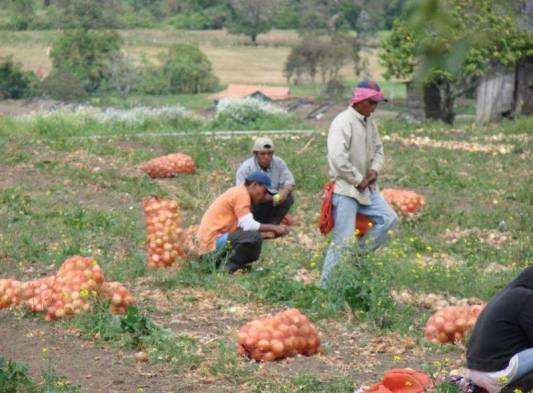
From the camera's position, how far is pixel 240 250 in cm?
1099

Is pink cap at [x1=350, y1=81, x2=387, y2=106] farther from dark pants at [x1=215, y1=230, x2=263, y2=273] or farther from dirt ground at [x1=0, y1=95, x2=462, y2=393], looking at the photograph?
dirt ground at [x1=0, y1=95, x2=462, y2=393]

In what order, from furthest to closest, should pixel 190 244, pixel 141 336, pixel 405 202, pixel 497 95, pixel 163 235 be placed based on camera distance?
pixel 497 95 → pixel 405 202 → pixel 190 244 → pixel 163 235 → pixel 141 336

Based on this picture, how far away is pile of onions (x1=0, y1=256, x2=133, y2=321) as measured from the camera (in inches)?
367

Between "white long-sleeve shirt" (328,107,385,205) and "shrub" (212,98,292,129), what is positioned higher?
"white long-sleeve shirt" (328,107,385,205)

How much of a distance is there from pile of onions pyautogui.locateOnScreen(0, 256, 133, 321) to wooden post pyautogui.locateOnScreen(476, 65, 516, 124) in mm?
20468

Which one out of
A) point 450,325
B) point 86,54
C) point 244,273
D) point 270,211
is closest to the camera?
point 450,325

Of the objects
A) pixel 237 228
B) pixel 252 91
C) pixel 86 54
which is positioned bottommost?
pixel 252 91

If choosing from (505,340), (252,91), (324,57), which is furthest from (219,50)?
(505,340)

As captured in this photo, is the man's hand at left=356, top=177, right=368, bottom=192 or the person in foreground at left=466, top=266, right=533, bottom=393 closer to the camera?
the person in foreground at left=466, top=266, right=533, bottom=393

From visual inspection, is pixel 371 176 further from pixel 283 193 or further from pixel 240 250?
pixel 283 193

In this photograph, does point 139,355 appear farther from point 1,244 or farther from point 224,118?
point 224,118

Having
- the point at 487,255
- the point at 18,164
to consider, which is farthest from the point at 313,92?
the point at 487,255

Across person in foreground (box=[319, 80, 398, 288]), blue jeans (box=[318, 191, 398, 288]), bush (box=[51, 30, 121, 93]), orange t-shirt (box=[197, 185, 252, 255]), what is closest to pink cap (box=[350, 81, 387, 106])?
person in foreground (box=[319, 80, 398, 288])

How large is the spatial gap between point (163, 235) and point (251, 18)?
47.0 meters
